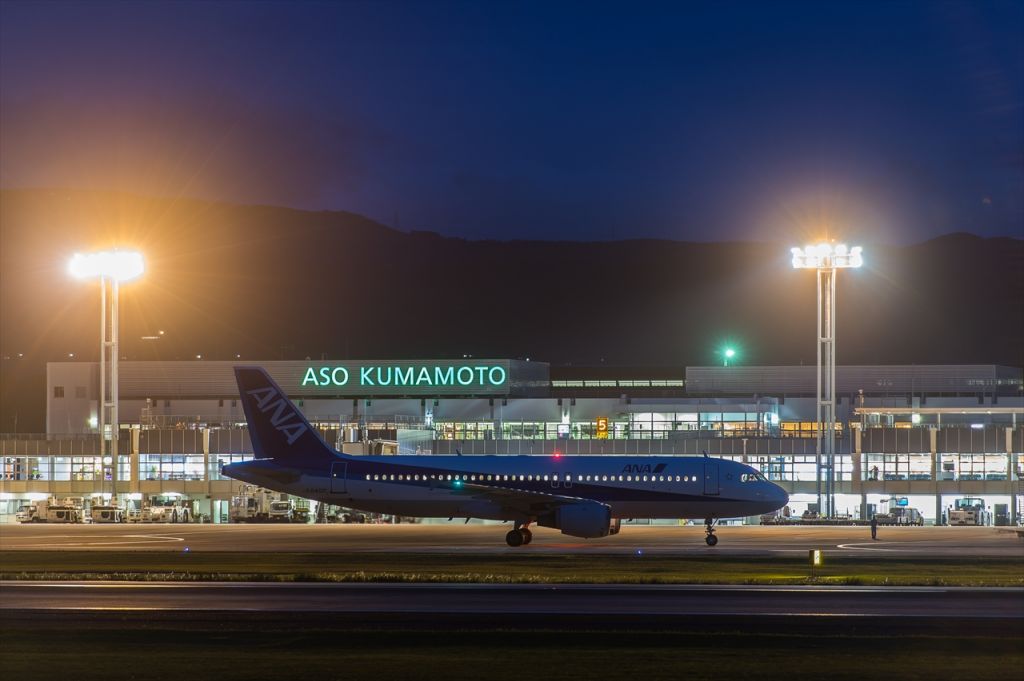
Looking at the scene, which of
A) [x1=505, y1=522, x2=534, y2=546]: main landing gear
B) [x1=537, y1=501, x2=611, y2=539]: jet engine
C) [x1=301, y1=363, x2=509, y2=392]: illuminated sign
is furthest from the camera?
[x1=301, y1=363, x2=509, y2=392]: illuminated sign

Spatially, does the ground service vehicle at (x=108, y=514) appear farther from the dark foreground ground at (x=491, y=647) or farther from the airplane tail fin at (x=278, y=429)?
the dark foreground ground at (x=491, y=647)

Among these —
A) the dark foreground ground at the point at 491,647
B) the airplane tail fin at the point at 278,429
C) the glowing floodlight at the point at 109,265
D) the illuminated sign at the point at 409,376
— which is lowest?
the dark foreground ground at the point at 491,647

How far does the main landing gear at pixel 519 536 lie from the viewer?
189 feet

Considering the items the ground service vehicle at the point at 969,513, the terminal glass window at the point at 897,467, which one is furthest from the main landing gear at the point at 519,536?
the terminal glass window at the point at 897,467

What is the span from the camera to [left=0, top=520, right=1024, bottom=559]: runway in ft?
181

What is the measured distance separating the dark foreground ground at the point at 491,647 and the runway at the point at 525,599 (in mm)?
1308

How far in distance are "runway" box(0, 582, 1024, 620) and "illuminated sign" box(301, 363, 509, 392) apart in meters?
73.7

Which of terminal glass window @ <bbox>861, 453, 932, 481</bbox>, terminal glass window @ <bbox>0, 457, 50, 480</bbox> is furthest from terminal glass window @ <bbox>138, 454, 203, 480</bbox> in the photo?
terminal glass window @ <bbox>861, 453, 932, 481</bbox>

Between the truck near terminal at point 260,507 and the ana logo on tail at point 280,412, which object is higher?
the ana logo on tail at point 280,412

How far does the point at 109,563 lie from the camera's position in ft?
157

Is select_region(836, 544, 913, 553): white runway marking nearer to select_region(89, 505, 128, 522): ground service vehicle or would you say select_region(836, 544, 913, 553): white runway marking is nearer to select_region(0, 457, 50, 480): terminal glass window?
select_region(89, 505, 128, 522): ground service vehicle

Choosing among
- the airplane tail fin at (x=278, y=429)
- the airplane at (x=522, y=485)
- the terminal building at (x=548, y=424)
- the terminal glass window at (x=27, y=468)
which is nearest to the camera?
the airplane at (x=522, y=485)

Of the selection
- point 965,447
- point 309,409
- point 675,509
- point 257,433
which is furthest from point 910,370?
point 257,433

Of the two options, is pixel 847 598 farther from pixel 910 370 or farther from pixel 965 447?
pixel 910 370
